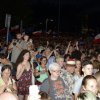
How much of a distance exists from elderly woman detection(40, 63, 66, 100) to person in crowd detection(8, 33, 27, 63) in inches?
220

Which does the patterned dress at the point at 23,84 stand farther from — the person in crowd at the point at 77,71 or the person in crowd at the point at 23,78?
the person in crowd at the point at 77,71

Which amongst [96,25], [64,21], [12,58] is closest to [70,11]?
[64,21]

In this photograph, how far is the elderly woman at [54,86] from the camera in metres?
8.31

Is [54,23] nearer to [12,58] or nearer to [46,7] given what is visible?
[46,7]

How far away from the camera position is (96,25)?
147m

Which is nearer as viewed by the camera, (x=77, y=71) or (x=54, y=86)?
(x=54, y=86)

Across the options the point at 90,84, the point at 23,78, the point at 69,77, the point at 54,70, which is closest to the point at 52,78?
the point at 54,70

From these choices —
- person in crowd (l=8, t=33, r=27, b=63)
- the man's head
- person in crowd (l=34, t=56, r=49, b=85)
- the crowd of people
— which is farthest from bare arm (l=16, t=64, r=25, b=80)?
person in crowd (l=8, t=33, r=27, b=63)

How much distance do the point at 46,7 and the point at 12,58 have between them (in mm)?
151745

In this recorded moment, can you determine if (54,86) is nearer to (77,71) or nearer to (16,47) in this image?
(77,71)

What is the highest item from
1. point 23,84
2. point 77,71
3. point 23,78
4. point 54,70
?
point 54,70

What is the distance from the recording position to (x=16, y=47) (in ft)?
47.0

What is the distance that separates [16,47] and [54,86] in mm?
6109

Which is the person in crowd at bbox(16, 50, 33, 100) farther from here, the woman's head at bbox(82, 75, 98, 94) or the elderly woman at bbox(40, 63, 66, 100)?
the woman's head at bbox(82, 75, 98, 94)
